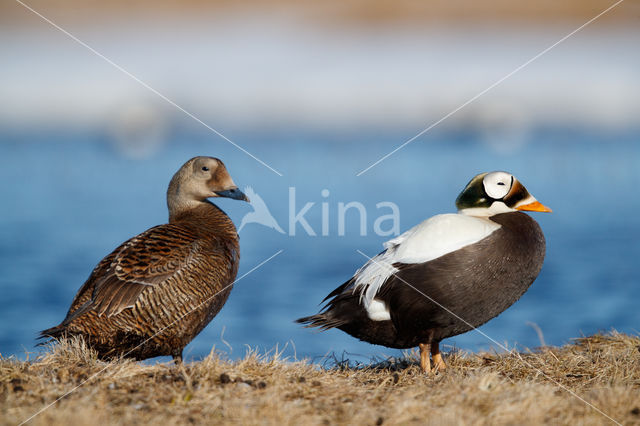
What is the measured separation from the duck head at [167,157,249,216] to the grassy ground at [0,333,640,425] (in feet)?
4.84

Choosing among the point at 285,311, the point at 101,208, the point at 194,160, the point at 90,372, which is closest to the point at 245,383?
the point at 90,372

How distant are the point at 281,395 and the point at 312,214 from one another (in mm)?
14312

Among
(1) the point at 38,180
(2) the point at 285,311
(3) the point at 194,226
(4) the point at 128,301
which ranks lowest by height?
(2) the point at 285,311

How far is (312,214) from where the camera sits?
18250 mm

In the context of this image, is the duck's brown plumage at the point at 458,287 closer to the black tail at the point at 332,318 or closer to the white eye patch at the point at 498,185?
the black tail at the point at 332,318

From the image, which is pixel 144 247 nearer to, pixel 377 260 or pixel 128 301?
pixel 128 301

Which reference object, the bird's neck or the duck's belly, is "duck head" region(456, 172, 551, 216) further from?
the bird's neck

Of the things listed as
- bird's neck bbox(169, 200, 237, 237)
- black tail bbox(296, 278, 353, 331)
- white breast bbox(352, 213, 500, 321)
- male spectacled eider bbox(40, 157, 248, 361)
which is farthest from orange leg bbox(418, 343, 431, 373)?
bird's neck bbox(169, 200, 237, 237)

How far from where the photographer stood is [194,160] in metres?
5.84

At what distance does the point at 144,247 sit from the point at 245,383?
4.54 feet

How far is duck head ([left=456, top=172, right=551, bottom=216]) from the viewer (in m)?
5.35

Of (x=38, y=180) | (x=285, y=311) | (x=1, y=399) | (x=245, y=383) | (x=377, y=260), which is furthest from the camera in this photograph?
(x=38, y=180)

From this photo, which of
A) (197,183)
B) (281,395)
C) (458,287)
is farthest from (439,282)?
(197,183)

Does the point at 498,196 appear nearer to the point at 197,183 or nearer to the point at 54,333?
the point at 197,183
